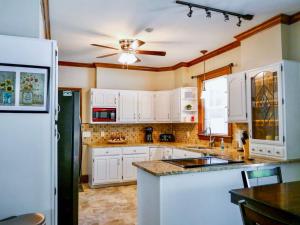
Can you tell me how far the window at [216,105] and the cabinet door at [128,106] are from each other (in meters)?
1.63

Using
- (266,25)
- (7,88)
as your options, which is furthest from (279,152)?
(7,88)

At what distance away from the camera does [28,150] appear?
2.12m

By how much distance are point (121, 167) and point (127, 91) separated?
1.75m

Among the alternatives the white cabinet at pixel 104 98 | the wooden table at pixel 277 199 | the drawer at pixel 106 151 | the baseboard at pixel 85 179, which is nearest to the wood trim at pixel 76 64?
the white cabinet at pixel 104 98

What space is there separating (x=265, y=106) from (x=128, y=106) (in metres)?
3.26

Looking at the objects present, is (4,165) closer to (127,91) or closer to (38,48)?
(38,48)

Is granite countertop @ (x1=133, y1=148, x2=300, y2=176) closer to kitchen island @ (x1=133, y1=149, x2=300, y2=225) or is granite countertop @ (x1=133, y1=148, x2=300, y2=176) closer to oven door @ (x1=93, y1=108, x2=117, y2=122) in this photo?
kitchen island @ (x1=133, y1=149, x2=300, y2=225)

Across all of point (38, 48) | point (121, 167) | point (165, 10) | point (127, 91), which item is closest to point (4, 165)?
point (38, 48)

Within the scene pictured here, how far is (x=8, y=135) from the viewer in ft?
6.84

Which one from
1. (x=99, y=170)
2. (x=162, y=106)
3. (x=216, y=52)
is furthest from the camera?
(x=162, y=106)

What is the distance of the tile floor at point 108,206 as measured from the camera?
3.62m

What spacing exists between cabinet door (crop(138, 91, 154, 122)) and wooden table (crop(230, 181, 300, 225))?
412 centimetres

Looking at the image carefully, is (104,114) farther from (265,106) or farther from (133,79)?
(265,106)

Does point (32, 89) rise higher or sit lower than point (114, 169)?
higher
